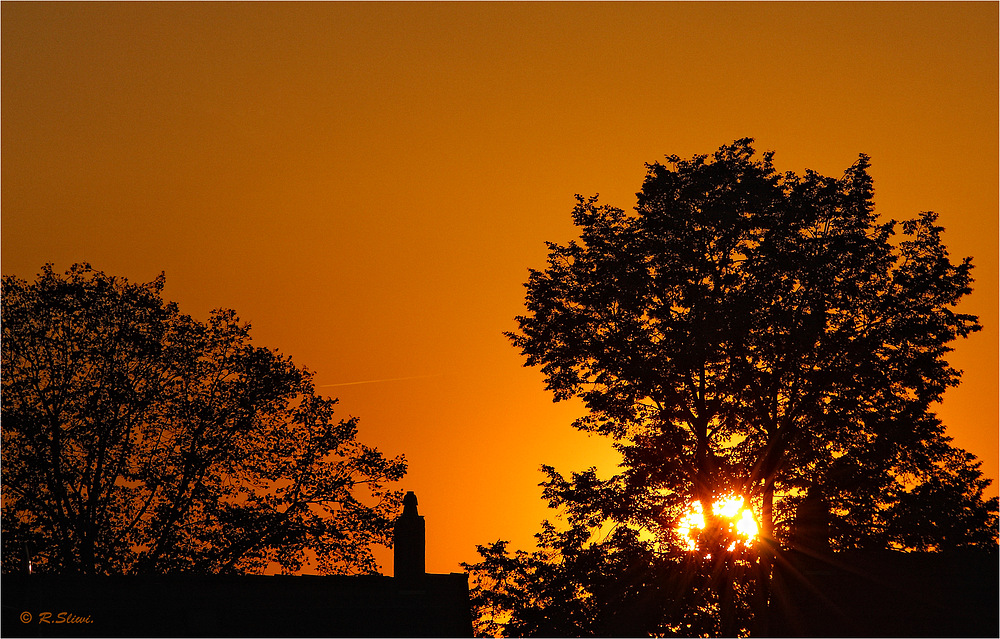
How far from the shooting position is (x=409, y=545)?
3039 cm

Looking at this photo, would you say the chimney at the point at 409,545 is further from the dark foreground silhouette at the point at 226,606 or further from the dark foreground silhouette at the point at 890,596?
the dark foreground silhouette at the point at 890,596

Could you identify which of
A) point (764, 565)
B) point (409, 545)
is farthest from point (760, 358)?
point (409, 545)

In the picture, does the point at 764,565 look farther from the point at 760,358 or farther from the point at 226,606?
the point at 226,606

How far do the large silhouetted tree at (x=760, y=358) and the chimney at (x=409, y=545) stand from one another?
3201 millimetres

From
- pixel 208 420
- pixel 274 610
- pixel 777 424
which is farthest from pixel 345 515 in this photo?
pixel 777 424

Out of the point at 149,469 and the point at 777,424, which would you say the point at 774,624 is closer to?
the point at 777,424

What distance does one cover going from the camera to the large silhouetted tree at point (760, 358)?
105ft

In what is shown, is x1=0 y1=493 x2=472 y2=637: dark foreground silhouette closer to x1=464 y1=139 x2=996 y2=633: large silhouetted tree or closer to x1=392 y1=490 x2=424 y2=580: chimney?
x1=392 y1=490 x2=424 y2=580: chimney

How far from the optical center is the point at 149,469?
131 ft

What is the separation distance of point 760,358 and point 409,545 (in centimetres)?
1023

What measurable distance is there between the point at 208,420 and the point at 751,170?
18763 millimetres

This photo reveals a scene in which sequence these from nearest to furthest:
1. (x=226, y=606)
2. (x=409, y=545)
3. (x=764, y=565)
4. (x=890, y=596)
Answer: (x=226, y=606)
(x=890, y=596)
(x=409, y=545)
(x=764, y=565)

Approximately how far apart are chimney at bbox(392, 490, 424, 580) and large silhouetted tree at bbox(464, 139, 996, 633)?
3.20 meters

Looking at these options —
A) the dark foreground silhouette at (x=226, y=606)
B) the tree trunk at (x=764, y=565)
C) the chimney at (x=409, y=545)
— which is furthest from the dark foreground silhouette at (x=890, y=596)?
the chimney at (x=409, y=545)
